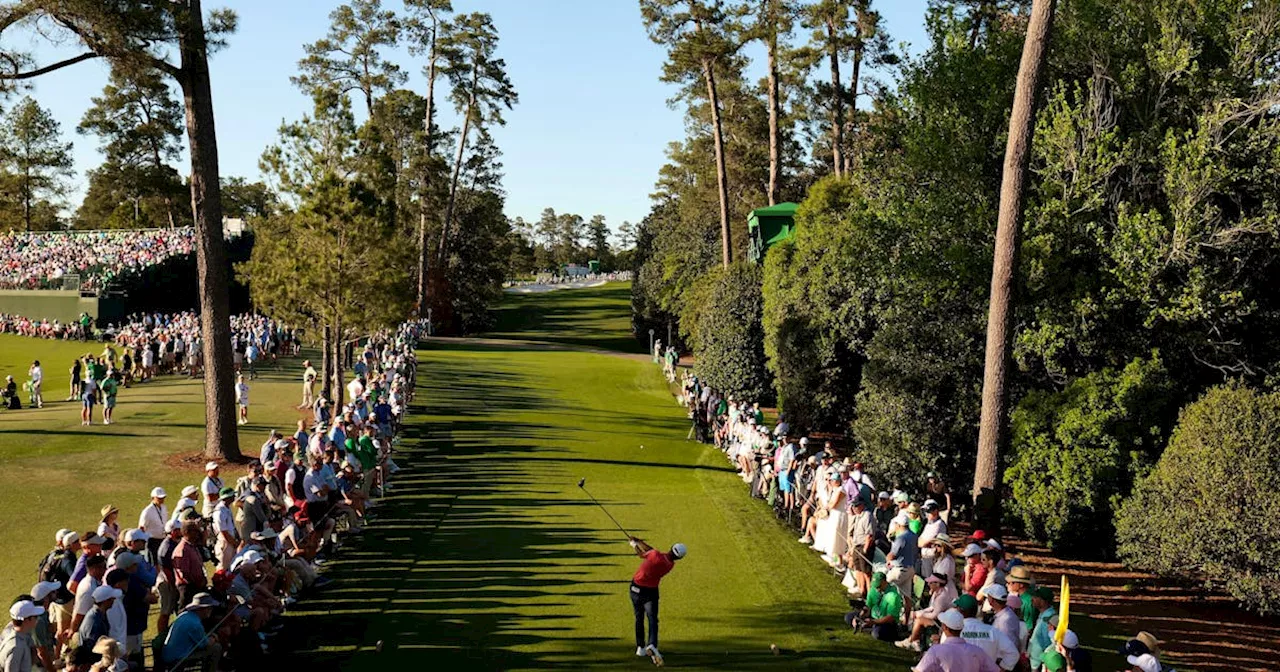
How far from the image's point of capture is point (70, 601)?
376 inches

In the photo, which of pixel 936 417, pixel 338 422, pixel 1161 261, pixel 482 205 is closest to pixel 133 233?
pixel 482 205

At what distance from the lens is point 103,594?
8383 millimetres

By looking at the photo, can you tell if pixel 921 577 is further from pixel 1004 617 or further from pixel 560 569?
pixel 560 569

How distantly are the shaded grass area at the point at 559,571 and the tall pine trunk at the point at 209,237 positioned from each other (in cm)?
393

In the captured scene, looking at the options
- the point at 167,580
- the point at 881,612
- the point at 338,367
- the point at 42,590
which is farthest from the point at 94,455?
the point at 881,612

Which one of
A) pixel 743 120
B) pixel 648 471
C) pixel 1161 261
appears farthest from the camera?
pixel 743 120

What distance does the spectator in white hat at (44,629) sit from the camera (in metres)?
8.22

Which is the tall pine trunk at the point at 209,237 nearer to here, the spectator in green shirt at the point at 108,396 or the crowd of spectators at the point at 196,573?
the crowd of spectators at the point at 196,573

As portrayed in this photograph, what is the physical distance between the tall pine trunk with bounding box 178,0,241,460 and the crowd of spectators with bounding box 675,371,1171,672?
36.6 ft

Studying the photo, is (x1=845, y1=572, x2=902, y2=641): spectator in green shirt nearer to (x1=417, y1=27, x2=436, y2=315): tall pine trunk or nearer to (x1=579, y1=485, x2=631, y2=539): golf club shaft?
(x1=579, y1=485, x2=631, y2=539): golf club shaft

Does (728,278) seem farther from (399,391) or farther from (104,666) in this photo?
(104,666)

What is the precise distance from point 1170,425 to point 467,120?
146 feet

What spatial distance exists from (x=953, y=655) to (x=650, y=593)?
342 cm

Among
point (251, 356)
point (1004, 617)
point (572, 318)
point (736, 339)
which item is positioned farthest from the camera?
point (572, 318)
